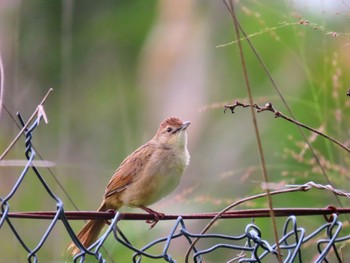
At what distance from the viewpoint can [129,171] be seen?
4.30 metres

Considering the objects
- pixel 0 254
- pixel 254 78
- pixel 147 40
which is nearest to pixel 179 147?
pixel 0 254

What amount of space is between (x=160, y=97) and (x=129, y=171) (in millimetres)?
3183

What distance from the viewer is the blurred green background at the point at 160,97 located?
5.30 meters

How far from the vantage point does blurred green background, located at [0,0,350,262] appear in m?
5.30

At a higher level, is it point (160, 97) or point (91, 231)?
point (160, 97)

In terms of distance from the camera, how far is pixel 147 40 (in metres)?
8.27

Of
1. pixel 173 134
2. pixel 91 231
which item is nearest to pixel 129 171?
pixel 173 134

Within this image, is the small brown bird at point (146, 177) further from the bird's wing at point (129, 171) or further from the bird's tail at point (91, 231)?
the bird's tail at point (91, 231)

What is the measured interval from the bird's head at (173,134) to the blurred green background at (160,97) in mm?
201

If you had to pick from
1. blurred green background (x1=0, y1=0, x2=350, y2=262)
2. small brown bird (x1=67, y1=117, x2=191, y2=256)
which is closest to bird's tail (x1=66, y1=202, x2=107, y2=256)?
small brown bird (x1=67, y1=117, x2=191, y2=256)

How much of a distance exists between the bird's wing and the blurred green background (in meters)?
0.27

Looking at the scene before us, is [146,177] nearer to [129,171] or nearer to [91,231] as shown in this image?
[129,171]

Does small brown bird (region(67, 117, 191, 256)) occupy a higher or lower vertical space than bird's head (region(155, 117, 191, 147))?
lower

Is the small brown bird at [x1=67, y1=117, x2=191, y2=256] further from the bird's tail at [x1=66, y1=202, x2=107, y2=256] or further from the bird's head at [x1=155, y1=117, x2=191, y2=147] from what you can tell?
the bird's tail at [x1=66, y1=202, x2=107, y2=256]
